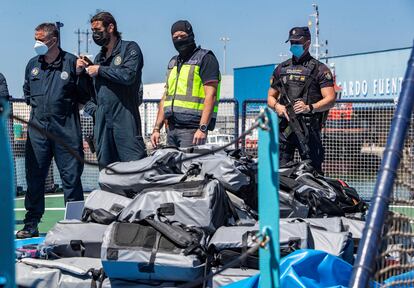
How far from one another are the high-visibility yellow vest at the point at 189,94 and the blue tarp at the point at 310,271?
3.03 meters

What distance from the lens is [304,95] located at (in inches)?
307

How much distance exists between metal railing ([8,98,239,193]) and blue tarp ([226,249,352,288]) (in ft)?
21.5

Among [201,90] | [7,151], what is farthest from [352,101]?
[7,151]

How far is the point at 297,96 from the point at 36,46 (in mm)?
2783

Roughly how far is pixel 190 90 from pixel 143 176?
5.56ft

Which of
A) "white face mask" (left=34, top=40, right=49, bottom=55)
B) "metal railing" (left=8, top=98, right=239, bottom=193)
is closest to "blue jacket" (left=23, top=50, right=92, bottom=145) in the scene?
"white face mask" (left=34, top=40, right=49, bottom=55)

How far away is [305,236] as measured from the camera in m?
4.75

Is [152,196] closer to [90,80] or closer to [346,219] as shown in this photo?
[346,219]

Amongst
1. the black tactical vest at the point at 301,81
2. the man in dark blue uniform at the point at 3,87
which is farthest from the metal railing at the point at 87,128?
the black tactical vest at the point at 301,81

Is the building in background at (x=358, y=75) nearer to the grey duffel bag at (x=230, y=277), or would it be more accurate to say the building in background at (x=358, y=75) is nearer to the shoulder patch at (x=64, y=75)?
the shoulder patch at (x=64, y=75)

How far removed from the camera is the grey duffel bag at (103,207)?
5.46 m

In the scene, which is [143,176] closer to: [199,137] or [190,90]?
[199,137]

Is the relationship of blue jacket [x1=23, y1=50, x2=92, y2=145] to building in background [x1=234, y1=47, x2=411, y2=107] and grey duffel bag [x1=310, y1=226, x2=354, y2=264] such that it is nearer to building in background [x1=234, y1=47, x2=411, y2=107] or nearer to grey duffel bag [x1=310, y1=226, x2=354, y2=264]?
grey duffel bag [x1=310, y1=226, x2=354, y2=264]

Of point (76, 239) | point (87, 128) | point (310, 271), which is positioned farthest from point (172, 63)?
point (87, 128)
